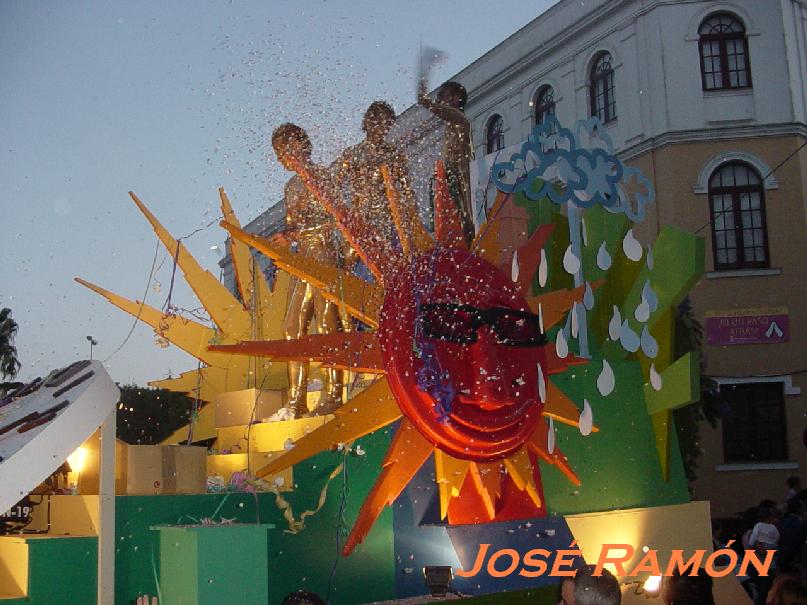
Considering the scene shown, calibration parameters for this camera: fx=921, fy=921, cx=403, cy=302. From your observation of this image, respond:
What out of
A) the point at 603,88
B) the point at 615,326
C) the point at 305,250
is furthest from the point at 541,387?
the point at 603,88

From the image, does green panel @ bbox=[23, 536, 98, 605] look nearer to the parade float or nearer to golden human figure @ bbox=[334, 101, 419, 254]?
the parade float

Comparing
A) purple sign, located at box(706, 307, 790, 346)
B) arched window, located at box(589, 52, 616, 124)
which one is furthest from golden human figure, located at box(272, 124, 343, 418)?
arched window, located at box(589, 52, 616, 124)

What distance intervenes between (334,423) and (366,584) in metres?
1.38

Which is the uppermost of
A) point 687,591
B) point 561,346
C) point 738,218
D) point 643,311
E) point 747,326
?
point 738,218

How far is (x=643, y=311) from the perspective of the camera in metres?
9.18

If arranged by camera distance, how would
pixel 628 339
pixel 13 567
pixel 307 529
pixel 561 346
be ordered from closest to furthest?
pixel 13 567, pixel 307 529, pixel 561 346, pixel 628 339

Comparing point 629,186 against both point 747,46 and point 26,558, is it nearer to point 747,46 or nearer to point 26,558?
point 747,46

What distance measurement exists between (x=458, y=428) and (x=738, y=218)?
39.5 feet

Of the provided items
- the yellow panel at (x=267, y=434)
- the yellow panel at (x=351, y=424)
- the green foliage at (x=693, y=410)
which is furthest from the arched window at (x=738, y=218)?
the yellow panel at (x=351, y=424)

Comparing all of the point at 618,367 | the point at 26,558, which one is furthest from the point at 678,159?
the point at 26,558

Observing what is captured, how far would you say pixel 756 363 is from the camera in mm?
16531

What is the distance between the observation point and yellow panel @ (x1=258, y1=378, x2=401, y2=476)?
6.39 meters

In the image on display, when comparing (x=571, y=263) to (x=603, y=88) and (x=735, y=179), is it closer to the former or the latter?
(x=735, y=179)

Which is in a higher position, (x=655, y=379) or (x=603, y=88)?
(x=603, y=88)
